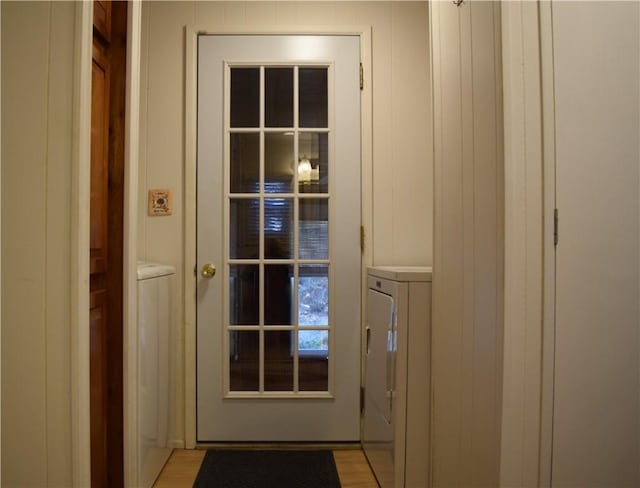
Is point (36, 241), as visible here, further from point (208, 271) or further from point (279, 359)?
point (279, 359)

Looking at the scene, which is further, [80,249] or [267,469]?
[267,469]

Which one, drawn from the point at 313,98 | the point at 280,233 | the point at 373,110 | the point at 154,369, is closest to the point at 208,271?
the point at 280,233

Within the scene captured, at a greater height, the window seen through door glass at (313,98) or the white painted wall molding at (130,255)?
the window seen through door glass at (313,98)

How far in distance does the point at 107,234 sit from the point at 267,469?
49.2 inches

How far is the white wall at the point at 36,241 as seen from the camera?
908 mm

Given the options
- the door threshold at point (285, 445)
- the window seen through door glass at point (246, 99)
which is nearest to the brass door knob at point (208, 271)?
the window seen through door glass at point (246, 99)

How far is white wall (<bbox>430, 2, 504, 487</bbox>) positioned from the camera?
99 cm

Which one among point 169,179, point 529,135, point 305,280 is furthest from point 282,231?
point 529,135

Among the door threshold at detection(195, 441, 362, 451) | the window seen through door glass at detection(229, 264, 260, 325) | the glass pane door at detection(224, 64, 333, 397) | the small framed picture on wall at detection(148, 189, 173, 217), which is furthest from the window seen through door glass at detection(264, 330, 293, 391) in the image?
the small framed picture on wall at detection(148, 189, 173, 217)

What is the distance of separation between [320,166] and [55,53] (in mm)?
1283

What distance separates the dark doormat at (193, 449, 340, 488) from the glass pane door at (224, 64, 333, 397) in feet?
0.96

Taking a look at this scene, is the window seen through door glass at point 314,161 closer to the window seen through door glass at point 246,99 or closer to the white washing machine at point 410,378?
the window seen through door glass at point 246,99

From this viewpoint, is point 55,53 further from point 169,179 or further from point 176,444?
point 176,444

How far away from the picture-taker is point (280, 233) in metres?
2.03
